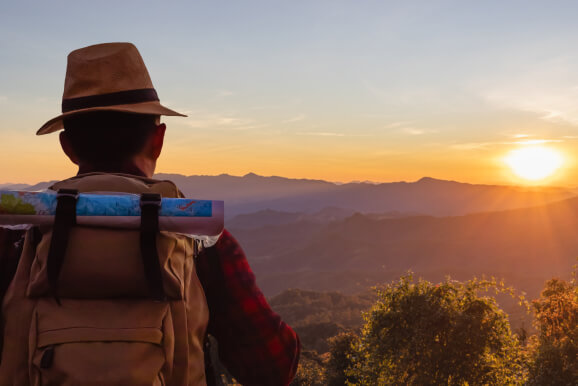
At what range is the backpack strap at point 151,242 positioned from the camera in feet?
6.41

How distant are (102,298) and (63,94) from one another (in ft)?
4.17

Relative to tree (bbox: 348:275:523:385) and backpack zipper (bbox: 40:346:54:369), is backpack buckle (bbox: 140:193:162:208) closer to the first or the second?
backpack zipper (bbox: 40:346:54:369)

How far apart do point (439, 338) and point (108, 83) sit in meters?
24.7

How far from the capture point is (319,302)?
15062cm

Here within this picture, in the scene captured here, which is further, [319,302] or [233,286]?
[319,302]

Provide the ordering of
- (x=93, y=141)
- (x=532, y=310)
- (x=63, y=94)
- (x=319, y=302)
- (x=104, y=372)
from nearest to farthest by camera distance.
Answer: (x=104, y=372) → (x=93, y=141) → (x=63, y=94) → (x=532, y=310) → (x=319, y=302)

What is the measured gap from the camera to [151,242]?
77.9 inches

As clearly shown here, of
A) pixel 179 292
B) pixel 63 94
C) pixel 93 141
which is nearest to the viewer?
pixel 179 292

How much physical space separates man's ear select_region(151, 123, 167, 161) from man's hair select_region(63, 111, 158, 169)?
98mm

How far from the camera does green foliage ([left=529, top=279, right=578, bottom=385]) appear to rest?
74.7ft

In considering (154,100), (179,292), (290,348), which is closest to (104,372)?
(179,292)

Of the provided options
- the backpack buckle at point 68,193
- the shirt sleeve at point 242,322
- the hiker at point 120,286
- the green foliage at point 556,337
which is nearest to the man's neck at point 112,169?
the hiker at point 120,286

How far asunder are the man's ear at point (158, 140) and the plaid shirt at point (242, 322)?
2.03 feet

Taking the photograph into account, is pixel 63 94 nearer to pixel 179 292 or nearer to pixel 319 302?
pixel 179 292
